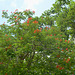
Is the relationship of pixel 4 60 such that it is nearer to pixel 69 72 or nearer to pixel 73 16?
pixel 69 72

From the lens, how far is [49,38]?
8.07 metres

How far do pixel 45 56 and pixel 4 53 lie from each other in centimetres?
279

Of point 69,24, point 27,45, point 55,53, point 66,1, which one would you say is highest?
point 66,1

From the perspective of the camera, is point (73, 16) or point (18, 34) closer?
point (18, 34)

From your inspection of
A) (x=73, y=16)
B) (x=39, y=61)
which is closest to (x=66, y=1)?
(x=73, y=16)

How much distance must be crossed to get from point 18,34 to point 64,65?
12.1 ft

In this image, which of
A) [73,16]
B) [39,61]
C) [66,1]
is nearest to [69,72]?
[39,61]

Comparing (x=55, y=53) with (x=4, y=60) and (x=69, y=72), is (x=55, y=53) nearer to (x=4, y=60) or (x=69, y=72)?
(x=69, y=72)

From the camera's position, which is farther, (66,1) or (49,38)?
(66,1)

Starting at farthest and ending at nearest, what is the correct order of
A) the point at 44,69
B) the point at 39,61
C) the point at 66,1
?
1. the point at 66,1
2. the point at 39,61
3. the point at 44,69

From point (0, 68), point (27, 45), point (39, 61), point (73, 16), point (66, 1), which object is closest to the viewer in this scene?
point (27, 45)

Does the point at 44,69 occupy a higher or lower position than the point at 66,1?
lower

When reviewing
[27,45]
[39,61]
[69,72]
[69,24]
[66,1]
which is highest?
Result: [66,1]

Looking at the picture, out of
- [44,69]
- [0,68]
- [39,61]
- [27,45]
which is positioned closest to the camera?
[27,45]
